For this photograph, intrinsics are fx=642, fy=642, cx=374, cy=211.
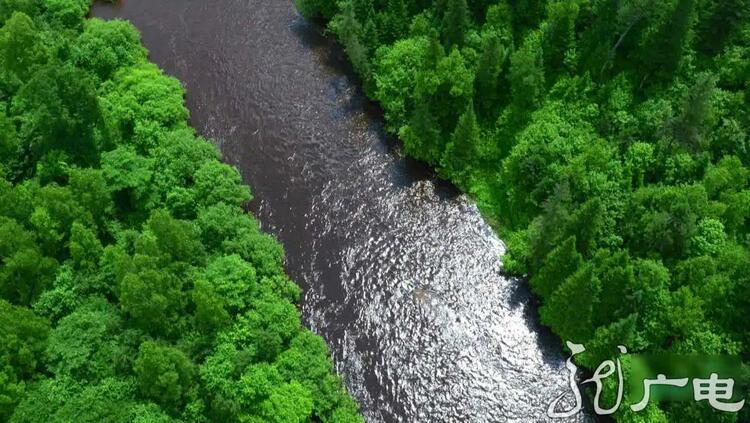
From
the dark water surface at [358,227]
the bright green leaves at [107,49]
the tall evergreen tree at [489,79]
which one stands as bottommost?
the bright green leaves at [107,49]

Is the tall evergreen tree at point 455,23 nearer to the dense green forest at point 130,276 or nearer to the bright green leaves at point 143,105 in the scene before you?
the dense green forest at point 130,276

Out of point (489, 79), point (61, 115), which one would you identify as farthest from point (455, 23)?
point (61, 115)

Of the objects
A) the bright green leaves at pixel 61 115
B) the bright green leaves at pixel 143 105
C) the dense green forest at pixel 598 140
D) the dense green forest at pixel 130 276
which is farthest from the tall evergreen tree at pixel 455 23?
the bright green leaves at pixel 61 115

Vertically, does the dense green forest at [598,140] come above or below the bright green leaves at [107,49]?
above

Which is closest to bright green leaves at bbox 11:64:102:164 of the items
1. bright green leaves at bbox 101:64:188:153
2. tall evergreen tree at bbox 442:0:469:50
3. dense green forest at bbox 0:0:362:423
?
dense green forest at bbox 0:0:362:423

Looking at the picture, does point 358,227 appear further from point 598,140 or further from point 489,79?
point 598,140

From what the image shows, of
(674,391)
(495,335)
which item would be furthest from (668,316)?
(495,335)

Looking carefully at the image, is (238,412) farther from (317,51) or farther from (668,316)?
(317,51)
